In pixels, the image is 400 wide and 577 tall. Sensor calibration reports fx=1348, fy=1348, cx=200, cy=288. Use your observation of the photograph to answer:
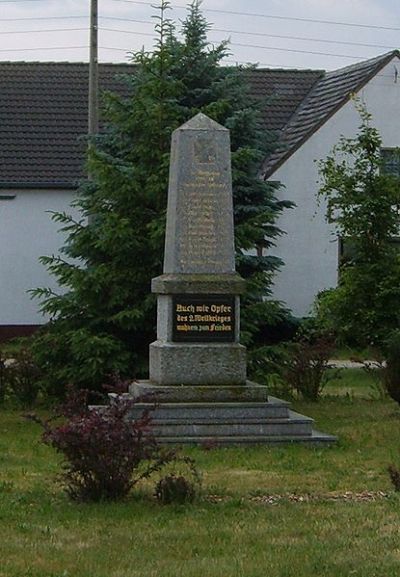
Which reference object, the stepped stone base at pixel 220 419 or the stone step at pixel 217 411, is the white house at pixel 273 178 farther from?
the stone step at pixel 217 411

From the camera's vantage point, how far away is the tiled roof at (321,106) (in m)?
34.1

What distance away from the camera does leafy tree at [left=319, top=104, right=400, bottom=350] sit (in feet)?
Answer: 74.9

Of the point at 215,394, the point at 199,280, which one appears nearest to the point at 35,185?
the point at 199,280

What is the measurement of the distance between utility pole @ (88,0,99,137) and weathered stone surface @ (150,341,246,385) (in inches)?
544

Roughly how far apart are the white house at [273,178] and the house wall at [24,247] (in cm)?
3

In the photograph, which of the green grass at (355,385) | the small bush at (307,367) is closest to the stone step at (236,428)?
the small bush at (307,367)

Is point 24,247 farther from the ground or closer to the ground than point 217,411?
farther from the ground

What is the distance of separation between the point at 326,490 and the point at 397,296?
36.9 feet

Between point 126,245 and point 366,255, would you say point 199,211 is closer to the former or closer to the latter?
point 126,245

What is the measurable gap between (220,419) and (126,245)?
5.23 metres

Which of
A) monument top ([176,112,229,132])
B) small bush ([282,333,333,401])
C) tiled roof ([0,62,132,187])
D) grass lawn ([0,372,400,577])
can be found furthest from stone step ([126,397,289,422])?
tiled roof ([0,62,132,187])

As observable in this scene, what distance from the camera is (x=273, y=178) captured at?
3412 cm

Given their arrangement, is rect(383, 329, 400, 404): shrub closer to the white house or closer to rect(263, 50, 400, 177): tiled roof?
rect(263, 50, 400, 177): tiled roof

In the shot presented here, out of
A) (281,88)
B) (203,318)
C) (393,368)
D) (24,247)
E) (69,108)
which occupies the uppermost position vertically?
(281,88)
